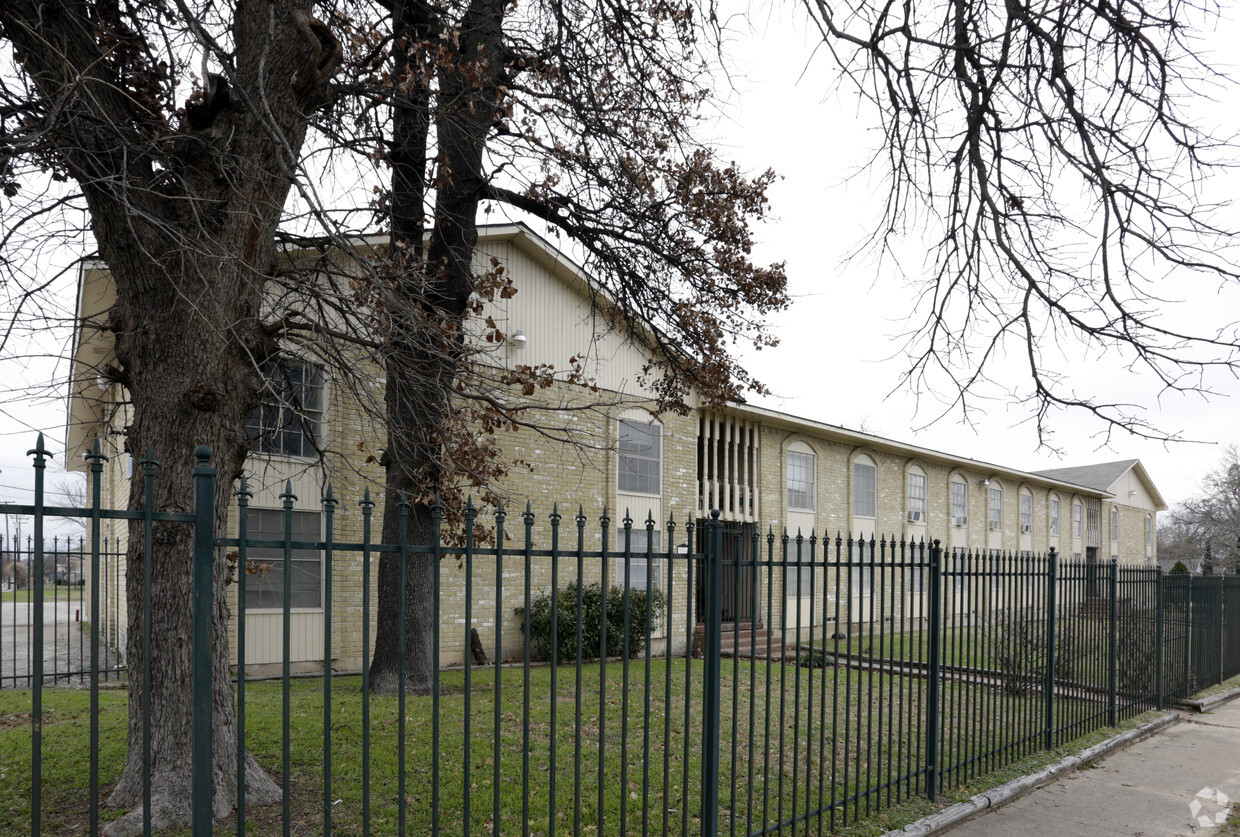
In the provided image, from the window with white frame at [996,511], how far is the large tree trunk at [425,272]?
27.7 m

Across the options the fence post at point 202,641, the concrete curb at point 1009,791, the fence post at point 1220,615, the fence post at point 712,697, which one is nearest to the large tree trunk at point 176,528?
the fence post at point 202,641

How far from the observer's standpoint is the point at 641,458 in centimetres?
1998

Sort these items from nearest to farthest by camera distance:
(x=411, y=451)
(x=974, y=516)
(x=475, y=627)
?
(x=411, y=451) < (x=475, y=627) < (x=974, y=516)

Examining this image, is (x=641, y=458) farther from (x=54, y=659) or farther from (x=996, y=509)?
(x=996, y=509)

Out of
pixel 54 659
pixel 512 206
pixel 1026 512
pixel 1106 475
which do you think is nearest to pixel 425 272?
pixel 512 206

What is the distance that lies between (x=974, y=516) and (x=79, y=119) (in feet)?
107

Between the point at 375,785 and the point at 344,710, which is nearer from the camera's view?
the point at 375,785

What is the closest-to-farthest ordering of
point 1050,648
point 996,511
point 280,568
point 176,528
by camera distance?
1. point 176,528
2. point 1050,648
3. point 280,568
4. point 996,511

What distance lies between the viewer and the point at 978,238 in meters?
5.78

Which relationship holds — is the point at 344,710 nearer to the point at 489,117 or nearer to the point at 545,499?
the point at 489,117

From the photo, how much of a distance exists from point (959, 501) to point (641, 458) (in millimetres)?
17453

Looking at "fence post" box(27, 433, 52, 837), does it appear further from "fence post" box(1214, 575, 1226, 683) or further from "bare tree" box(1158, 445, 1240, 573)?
"bare tree" box(1158, 445, 1240, 573)

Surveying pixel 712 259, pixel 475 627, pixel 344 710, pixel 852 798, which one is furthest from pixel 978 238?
pixel 475 627

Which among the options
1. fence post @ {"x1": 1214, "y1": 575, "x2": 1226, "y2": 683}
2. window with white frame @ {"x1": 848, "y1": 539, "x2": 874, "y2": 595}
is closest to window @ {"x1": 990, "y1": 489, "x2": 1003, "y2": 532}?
window with white frame @ {"x1": 848, "y1": 539, "x2": 874, "y2": 595}
